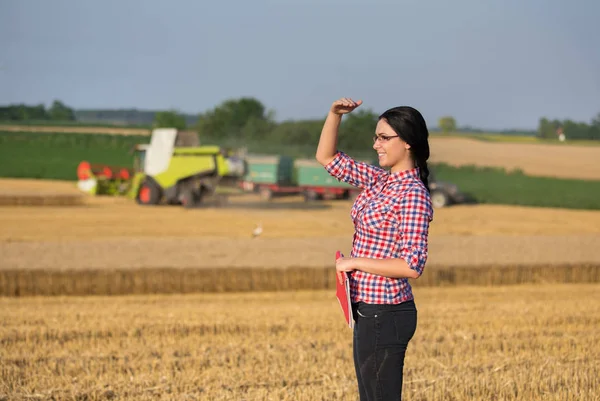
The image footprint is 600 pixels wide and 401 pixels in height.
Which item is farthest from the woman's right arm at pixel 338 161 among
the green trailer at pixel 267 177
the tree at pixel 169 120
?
the tree at pixel 169 120

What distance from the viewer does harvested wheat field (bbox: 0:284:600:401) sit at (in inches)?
256

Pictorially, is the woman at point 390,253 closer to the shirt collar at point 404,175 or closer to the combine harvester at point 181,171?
the shirt collar at point 404,175

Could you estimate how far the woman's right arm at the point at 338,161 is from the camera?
433 cm

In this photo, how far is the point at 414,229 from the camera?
3965 mm

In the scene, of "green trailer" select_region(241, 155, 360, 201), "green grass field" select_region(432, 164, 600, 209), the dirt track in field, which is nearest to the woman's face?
the dirt track in field

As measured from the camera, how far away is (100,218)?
2264 centimetres

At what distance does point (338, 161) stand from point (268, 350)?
3892mm

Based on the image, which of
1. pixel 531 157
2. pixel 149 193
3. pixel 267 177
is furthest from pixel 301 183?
pixel 531 157

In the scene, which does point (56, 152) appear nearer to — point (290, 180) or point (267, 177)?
point (290, 180)

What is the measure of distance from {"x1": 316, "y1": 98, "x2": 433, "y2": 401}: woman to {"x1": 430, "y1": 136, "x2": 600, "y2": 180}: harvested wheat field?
32753 millimetres

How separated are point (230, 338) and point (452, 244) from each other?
8035 millimetres

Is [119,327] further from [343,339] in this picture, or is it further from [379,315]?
[379,315]

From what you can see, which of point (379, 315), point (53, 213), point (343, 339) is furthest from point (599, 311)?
point (53, 213)

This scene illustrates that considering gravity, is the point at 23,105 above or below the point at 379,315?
above
